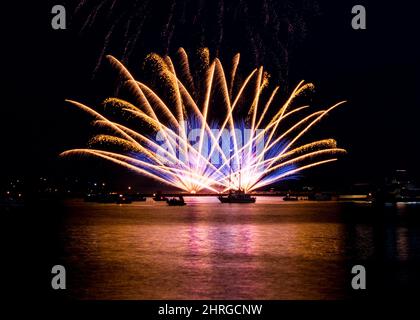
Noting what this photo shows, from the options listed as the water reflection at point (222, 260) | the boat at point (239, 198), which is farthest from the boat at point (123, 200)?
the water reflection at point (222, 260)

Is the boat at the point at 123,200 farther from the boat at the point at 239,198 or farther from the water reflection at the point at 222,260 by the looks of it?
the water reflection at the point at 222,260

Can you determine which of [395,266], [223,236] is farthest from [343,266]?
[223,236]

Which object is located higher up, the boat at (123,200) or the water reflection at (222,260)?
the boat at (123,200)

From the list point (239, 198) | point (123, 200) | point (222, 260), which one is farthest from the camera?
point (123, 200)

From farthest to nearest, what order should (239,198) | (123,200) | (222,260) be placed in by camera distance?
(123,200)
(239,198)
(222,260)

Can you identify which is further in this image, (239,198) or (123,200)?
(123,200)

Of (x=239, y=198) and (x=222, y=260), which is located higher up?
(x=239, y=198)

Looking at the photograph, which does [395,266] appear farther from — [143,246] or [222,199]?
[222,199]

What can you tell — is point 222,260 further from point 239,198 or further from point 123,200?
point 123,200

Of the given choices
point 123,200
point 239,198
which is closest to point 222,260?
point 239,198

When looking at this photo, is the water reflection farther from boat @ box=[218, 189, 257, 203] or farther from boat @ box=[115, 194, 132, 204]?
boat @ box=[115, 194, 132, 204]
